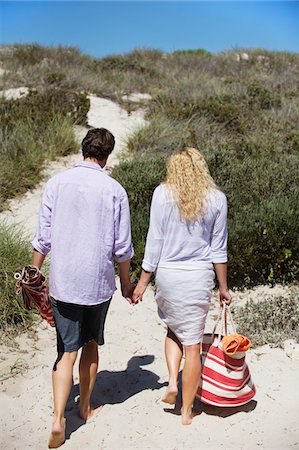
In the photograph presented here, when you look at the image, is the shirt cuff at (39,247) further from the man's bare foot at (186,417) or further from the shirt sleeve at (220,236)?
the man's bare foot at (186,417)

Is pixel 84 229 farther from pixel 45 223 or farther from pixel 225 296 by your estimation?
pixel 225 296

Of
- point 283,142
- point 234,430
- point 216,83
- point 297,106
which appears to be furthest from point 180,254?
point 216,83

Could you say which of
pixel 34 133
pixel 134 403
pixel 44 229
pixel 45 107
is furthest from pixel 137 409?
pixel 45 107

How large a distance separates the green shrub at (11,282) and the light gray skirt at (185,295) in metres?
1.87

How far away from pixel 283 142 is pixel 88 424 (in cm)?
735

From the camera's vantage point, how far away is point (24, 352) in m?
4.75

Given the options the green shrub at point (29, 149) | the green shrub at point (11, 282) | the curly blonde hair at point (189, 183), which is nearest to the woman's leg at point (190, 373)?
the curly blonde hair at point (189, 183)

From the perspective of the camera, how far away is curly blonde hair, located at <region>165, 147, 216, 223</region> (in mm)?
3484

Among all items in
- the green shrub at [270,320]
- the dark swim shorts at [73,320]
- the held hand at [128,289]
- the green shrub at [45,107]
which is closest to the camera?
the dark swim shorts at [73,320]

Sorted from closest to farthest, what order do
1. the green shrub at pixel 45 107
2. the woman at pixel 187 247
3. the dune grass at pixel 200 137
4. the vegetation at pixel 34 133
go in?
1. the woman at pixel 187 247
2. the dune grass at pixel 200 137
3. the vegetation at pixel 34 133
4. the green shrub at pixel 45 107

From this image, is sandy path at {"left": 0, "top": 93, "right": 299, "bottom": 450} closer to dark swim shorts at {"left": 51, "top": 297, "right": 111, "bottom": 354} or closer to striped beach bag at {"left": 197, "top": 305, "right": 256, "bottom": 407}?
striped beach bag at {"left": 197, "top": 305, "right": 256, "bottom": 407}

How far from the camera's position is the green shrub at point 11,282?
498 cm

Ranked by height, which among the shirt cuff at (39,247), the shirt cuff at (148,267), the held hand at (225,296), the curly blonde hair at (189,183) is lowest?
the held hand at (225,296)

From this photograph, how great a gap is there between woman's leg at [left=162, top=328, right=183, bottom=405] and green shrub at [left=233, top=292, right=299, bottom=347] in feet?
3.89
